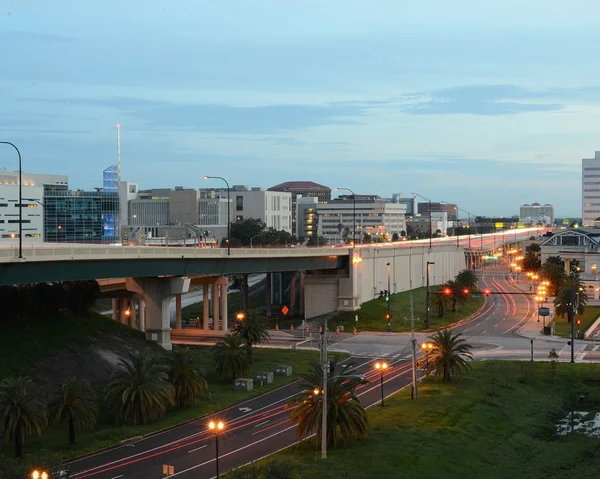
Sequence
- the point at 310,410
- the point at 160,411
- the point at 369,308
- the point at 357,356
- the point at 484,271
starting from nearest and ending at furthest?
the point at 310,410 < the point at 160,411 < the point at 357,356 < the point at 369,308 < the point at 484,271

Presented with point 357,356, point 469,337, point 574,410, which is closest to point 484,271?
point 469,337

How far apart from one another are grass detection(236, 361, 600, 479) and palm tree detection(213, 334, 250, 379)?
40.8 ft

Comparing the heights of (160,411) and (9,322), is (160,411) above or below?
below

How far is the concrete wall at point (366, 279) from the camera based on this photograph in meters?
106

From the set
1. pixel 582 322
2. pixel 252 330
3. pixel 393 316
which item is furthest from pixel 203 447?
pixel 582 322

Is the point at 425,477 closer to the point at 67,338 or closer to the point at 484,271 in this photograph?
the point at 67,338

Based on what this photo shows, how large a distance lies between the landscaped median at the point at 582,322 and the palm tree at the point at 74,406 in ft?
186

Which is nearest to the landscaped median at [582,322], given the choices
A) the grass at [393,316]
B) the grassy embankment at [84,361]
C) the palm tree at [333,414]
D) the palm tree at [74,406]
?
the grass at [393,316]

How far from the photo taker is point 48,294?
6775cm

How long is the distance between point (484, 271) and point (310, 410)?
154m

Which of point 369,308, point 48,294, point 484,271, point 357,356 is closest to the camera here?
point 48,294

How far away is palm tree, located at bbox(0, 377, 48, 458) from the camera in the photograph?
44406 mm

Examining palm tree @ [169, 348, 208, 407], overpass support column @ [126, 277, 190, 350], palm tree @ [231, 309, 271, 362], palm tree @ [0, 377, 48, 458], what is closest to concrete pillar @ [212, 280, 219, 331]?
overpass support column @ [126, 277, 190, 350]

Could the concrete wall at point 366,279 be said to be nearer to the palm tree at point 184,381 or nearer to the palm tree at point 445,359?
the palm tree at point 445,359
